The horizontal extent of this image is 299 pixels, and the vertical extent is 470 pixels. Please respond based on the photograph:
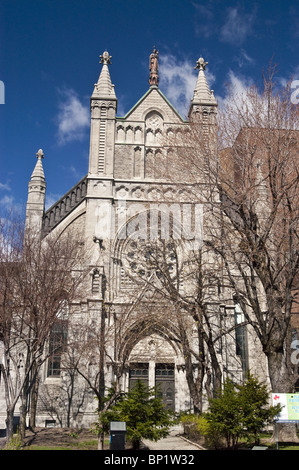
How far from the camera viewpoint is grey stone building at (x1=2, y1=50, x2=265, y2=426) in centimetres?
2202

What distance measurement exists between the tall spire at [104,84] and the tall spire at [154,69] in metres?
3.18

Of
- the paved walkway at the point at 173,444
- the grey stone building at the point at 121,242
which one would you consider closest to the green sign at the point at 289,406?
the paved walkway at the point at 173,444

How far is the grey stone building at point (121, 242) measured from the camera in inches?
867

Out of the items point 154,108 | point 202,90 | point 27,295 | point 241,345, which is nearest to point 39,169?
point 154,108

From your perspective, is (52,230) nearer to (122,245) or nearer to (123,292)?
(122,245)

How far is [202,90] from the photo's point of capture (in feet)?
93.6

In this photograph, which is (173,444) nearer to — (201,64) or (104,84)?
(104,84)

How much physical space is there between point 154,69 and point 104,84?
476cm

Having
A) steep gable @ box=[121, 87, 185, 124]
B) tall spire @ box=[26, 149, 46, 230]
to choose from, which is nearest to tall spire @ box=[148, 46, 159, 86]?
steep gable @ box=[121, 87, 185, 124]

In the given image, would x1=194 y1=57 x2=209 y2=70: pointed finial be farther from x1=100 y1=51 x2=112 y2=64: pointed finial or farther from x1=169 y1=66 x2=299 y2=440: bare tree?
x1=169 y1=66 x2=299 y2=440: bare tree

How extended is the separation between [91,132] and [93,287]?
9.52 meters

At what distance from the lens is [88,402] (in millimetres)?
21656

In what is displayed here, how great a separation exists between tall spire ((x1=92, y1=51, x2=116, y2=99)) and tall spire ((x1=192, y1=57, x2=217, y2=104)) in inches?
202
